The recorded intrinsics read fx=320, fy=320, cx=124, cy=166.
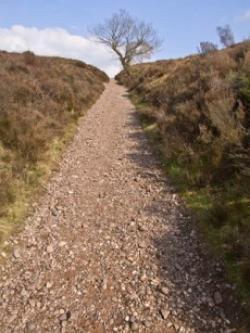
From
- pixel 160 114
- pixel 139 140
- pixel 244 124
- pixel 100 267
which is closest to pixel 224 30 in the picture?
pixel 160 114

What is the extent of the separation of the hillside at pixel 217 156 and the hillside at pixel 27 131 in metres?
3.12

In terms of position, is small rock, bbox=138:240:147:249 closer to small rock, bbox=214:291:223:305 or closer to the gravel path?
the gravel path

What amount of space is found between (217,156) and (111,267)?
3.62m

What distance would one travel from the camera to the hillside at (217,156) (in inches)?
193

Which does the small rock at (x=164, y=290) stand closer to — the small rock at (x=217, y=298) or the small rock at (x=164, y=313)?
the small rock at (x=164, y=313)

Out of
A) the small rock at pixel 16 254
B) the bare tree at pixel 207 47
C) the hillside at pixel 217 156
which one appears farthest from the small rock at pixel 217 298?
the bare tree at pixel 207 47

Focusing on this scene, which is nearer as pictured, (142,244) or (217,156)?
(142,244)

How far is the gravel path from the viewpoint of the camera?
3826 millimetres

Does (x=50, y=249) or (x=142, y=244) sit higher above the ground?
(x=50, y=249)

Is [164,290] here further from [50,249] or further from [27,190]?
[27,190]

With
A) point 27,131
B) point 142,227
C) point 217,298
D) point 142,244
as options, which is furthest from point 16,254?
point 27,131

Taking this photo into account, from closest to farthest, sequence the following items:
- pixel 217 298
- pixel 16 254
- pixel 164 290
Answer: pixel 217 298, pixel 164 290, pixel 16 254

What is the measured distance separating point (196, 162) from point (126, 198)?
6.55 ft

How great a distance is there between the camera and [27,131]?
8.62 m
